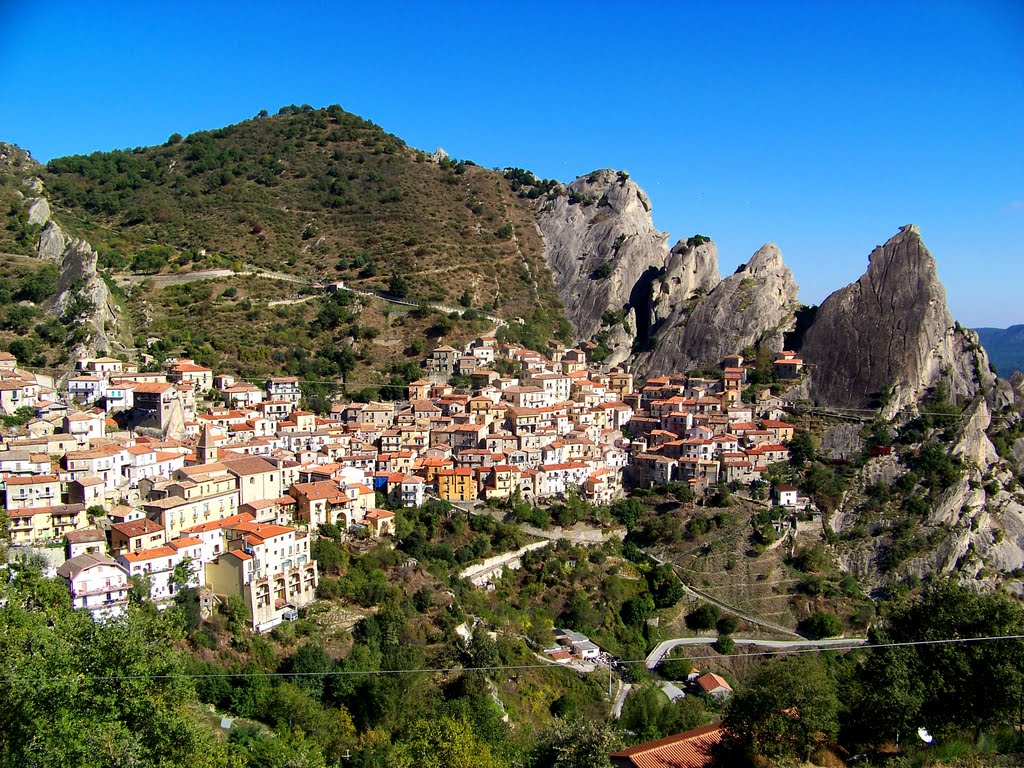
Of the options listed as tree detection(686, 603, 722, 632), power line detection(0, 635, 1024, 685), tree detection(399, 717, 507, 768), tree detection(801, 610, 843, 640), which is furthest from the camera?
tree detection(686, 603, 722, 632)

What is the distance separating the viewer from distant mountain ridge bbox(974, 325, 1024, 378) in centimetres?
7825

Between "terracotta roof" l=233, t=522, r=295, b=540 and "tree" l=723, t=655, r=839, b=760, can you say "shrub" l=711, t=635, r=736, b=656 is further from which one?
"terracotta roof" l=233, t=522, r=295, b=540

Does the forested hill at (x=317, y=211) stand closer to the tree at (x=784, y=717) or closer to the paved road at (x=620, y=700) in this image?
the paved road at (x=620, y=700)

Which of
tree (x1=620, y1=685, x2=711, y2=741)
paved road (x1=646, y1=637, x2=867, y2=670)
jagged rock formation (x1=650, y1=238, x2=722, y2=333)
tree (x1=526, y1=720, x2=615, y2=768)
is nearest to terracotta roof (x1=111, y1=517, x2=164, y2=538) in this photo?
tree (x1=526, y1=720, x2=615, y2=768)

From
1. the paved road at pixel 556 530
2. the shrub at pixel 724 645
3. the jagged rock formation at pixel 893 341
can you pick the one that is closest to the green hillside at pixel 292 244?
the paved road at pixel 556 530

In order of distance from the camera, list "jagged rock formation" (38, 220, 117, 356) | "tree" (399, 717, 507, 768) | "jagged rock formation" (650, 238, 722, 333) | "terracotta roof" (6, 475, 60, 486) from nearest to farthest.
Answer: "tree" (399, 717, 507, 768)
"terracotta roof" (6, 475, 60, 486)
"jagged rock formation" (38, 220, 117, 356)
"jagged rock formation" (650, 238, 722, 333)

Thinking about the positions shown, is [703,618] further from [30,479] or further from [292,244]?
[292,244]

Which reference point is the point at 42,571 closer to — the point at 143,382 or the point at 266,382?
the point at 143,382

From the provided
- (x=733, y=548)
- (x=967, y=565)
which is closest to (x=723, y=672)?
(x=733, y=548)

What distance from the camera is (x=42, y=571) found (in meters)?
20.7

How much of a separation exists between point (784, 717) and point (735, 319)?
132 feet

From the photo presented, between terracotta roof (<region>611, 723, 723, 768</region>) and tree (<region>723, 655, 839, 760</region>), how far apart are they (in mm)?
563

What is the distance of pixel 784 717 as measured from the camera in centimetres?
1315

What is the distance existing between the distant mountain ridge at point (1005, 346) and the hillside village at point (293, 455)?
44216 millimetres
